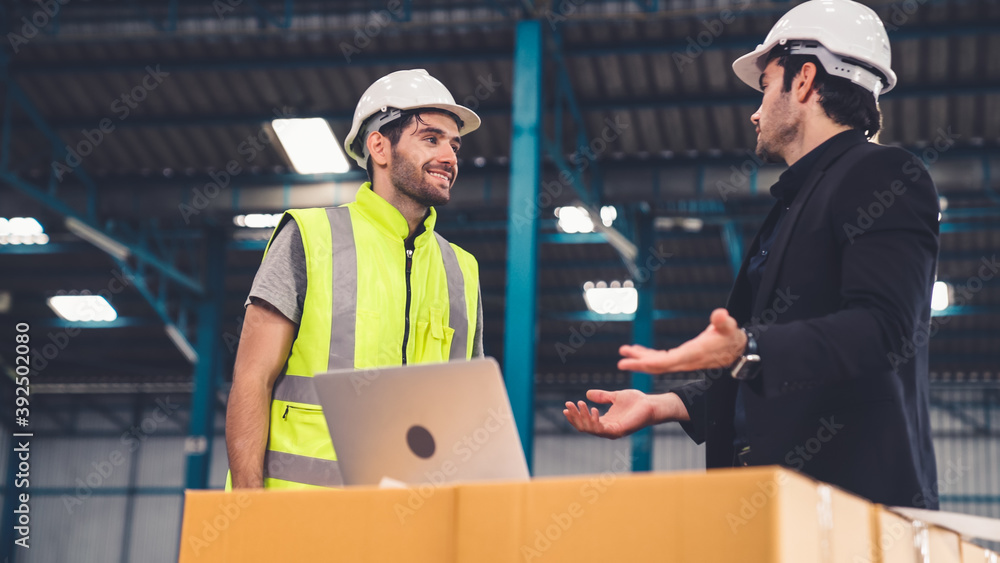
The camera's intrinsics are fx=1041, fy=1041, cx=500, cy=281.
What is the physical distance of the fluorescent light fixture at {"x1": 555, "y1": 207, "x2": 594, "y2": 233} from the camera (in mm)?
15493

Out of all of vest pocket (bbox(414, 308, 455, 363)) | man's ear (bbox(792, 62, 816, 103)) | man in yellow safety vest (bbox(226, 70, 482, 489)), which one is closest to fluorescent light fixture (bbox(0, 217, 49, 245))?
man in yellow safety vest (bbox(226, 70, 482, 489))

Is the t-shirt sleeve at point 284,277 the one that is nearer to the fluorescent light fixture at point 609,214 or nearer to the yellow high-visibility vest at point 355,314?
the yellow high-visibility vest at point 355,314

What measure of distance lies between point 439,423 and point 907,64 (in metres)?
11.7

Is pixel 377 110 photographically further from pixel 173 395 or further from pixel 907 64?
pixel 173 395

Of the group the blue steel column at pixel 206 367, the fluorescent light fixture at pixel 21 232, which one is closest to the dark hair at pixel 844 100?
the blue steel column at pixel 206 367

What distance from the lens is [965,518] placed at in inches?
77.7

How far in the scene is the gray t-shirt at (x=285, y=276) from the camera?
326cm

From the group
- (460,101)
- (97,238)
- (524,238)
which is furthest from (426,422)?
(97,238)

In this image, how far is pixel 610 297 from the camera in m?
19.0

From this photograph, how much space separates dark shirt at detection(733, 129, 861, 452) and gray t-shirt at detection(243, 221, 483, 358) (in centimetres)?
141

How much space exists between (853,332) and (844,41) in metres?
0.93

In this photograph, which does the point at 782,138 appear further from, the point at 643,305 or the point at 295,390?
the point at 643,305

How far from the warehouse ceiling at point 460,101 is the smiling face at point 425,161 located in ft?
20.0

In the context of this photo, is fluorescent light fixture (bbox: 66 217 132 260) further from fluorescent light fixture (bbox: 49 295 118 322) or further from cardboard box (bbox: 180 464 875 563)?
cardboard box (bbox: 180 464 875 563)
